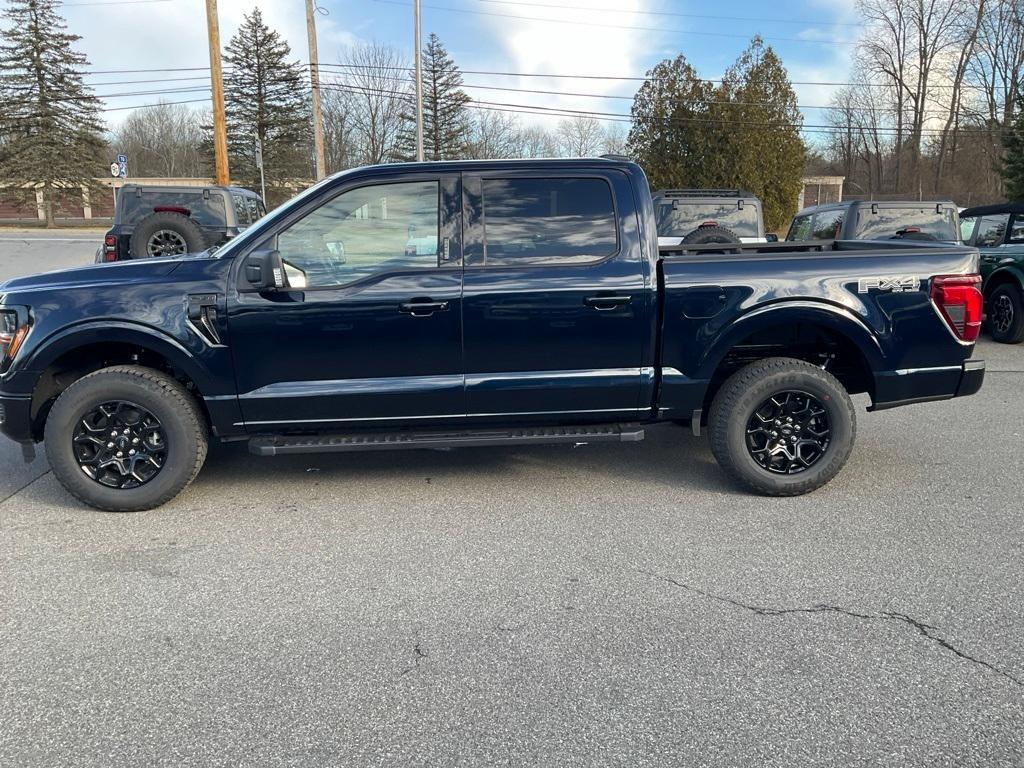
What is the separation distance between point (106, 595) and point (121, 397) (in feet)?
4.05

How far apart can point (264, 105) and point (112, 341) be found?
50.2m

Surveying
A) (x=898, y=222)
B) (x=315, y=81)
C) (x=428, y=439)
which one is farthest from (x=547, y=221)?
(x=315, y=81)

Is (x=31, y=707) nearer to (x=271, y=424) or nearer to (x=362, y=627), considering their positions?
(x=362, y=627)

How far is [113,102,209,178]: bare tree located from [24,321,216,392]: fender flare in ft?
223

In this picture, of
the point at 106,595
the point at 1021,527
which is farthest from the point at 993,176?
the point at 106,595

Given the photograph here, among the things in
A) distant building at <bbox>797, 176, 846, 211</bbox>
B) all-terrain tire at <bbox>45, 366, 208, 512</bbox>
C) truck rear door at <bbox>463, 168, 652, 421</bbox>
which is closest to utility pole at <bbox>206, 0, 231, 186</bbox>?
all-terrain tire at <bbox>45, 366, 208, 512</bbox>

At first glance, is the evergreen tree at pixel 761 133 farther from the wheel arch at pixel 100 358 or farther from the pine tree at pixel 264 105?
the pine tree at pixel 264 105

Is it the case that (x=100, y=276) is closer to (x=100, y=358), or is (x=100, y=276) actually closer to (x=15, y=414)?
(x=100, y=358)

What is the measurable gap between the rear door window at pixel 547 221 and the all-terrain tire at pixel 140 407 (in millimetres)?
1924

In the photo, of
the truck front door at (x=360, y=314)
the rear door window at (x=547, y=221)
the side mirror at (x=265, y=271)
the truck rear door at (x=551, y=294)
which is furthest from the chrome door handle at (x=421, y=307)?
the side mirror at (x=265, y=271)

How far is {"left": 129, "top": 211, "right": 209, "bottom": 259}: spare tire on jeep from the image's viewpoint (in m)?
9.46

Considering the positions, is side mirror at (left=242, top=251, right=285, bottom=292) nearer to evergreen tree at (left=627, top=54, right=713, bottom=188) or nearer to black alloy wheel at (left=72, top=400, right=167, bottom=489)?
black alloy wheel at (left=72, top=400, right=167, bottom=489)

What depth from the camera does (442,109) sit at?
4662cm

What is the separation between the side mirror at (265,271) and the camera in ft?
12.9
